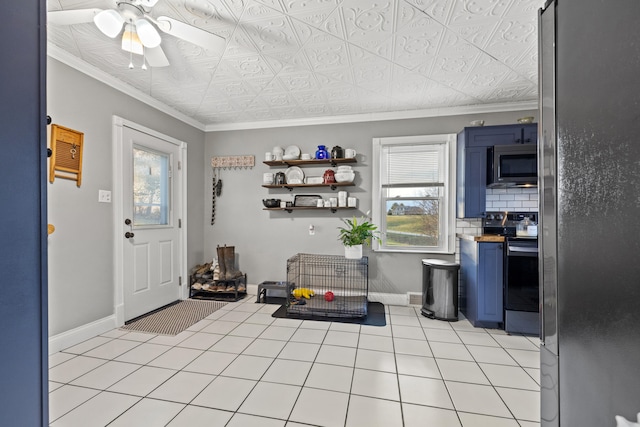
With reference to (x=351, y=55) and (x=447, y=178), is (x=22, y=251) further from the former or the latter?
(x=447, y=178)

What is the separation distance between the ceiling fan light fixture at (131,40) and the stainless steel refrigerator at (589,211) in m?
2.20

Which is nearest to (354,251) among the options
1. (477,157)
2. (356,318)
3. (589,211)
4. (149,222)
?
(356,318)

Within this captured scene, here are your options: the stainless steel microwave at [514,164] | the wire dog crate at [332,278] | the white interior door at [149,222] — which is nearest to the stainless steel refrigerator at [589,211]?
the stainless steel microwave at [514,164]

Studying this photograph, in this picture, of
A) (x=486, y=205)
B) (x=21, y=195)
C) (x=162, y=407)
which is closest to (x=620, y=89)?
(x=21, y=195)

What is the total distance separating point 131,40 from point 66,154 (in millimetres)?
1269

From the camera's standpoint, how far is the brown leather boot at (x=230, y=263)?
3770 mm

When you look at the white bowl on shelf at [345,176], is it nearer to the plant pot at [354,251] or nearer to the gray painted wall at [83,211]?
the plant pot at [354,251]

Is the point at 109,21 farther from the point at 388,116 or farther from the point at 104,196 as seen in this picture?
the point at 388,116

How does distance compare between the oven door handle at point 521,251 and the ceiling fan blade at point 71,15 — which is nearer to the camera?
the ceiling fan blade at point 71,15

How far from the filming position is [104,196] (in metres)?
2.71

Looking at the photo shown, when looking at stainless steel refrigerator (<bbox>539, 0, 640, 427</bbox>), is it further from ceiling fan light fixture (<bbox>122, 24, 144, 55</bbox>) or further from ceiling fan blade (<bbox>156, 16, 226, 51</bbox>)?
ceiling fan light fixture (<bbox>122, 24, 144, 55</bbox>)

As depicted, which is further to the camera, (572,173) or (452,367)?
(452,367)

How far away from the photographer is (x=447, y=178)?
350 cm

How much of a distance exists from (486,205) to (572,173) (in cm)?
296
